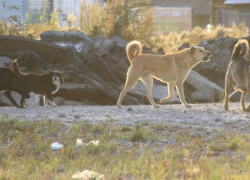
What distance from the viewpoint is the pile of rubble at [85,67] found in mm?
15438

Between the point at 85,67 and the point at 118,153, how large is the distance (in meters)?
9.99

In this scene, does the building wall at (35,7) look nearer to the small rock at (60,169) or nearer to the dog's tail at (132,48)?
the dog's tail at (132,48)

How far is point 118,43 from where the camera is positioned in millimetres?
20094

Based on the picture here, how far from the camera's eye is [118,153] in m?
7.17

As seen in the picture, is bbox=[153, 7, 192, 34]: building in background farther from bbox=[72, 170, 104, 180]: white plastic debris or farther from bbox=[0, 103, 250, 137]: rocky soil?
bbox=[72, 170, 104, 180]: white plastic debris

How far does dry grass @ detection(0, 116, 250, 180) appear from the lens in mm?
5980

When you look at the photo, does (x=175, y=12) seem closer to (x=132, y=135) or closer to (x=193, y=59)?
(x=193, y=59)

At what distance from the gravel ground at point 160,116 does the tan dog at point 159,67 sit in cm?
107

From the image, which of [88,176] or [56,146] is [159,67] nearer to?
[56,146]

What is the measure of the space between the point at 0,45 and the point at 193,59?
551 cm

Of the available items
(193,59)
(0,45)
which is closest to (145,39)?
(0,45)

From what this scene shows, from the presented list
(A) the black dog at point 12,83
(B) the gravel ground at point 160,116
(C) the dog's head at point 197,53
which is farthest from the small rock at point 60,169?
(C) the dog's head at point 197,53

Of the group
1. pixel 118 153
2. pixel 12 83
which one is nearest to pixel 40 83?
pixel 12 83

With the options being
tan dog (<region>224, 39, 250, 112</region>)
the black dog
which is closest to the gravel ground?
tan dog (<region>224, 39, 250, 112</region>)
